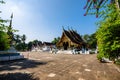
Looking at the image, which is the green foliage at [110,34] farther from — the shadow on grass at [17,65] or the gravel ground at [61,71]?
the shadow on grass at [17,65]

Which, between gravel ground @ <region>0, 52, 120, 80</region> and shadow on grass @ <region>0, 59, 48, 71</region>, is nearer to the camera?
gravel ground @ <region>0, 52, 120, 80</region>

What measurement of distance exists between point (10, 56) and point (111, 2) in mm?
16316

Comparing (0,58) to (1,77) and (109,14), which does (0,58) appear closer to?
(1,77)

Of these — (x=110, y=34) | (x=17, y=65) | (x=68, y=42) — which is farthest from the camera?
(x=68, y=42)

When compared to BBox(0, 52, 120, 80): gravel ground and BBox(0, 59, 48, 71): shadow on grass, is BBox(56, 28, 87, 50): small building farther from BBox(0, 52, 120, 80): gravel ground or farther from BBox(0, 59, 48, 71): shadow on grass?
BBox(0, 52, 120, 80): gravel ground

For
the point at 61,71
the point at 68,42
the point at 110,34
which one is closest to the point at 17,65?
the point at 61,71

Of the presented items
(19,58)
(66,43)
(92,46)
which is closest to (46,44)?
(92,46)

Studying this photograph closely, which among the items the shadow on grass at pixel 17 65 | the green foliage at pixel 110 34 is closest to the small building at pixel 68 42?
the shadow on grass at pixel 17 65

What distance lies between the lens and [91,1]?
8.21m

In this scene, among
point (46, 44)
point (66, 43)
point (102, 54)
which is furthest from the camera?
point (46, 44)

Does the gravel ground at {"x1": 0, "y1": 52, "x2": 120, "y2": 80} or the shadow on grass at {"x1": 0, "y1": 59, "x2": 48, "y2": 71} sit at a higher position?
the shadow on grass at {"x1": 0, "y1": 59, "x2": 48, "y2": 71}

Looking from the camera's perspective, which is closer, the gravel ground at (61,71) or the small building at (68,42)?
the gravel ground at (61,71)

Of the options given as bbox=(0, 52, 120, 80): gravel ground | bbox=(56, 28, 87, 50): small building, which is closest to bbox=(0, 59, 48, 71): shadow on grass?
bbox=(0, 52, 120, 80): gravel ground

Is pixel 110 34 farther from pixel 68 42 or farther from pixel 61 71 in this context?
pixel 68 42
